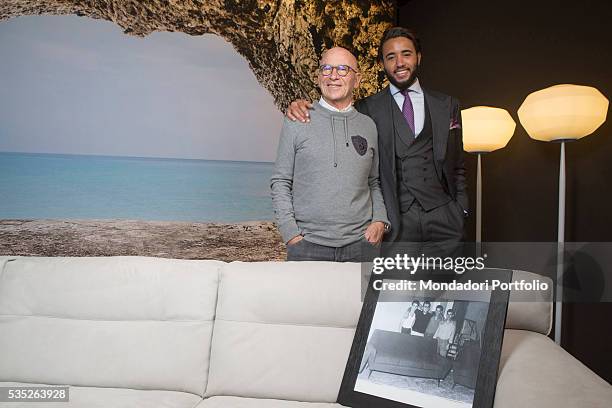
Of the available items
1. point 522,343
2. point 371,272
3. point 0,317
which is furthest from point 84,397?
point 522,343

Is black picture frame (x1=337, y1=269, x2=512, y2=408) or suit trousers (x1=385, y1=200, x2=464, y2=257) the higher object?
suit trousers (x1=385, y1=200, x2=464, y2=257)

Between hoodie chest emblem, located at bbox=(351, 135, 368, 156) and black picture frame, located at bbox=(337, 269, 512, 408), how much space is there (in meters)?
0.58

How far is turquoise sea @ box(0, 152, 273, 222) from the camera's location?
359 centimetres

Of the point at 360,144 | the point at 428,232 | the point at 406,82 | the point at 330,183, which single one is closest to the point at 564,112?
the point at 406,82

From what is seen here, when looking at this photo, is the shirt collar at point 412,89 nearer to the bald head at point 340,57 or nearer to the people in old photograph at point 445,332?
the bald head at point 340,57

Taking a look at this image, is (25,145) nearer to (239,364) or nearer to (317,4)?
(317,4)

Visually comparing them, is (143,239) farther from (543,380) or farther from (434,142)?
(543,380)

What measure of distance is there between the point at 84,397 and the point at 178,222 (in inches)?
86.8

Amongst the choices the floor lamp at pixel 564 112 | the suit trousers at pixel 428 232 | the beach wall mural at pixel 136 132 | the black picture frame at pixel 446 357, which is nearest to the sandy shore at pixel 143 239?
the beach wall mural at pixel 136 132

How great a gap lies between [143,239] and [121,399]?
2.22m

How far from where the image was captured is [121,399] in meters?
1.44

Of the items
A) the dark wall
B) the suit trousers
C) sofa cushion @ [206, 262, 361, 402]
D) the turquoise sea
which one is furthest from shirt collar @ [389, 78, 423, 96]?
the turquoise sea

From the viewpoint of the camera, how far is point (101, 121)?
365 cm

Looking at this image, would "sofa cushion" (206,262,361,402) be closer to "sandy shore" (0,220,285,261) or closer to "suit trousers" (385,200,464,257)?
"suit trousers" (385,200,464,257)
